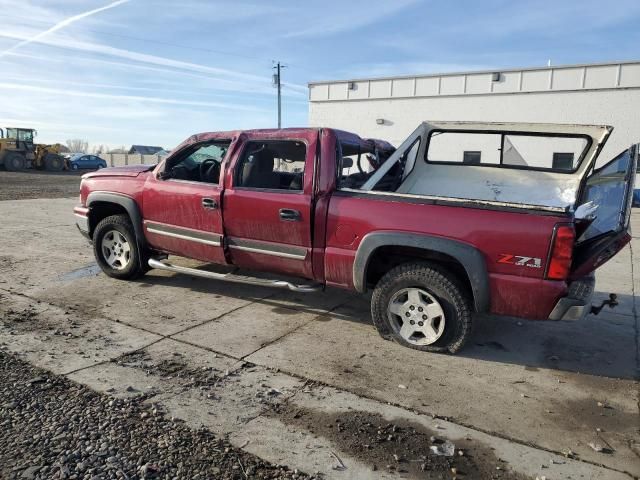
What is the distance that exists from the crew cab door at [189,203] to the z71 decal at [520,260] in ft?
9.13

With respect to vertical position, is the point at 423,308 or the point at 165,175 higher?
the point at 165,175

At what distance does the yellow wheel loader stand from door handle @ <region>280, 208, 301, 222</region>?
34.9 m

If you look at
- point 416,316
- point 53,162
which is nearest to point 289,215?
point 416,316

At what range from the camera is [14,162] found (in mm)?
32969

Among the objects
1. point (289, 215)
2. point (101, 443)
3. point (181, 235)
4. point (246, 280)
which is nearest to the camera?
point (101, 443)

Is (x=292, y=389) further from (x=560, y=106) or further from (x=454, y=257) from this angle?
(x=560, y=106)

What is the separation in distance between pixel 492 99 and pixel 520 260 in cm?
1838

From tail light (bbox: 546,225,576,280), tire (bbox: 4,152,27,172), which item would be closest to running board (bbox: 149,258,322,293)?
tail light (bbox: 546,225,576,280)

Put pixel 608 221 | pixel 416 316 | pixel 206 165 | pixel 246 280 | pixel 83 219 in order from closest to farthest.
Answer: pixel 608 221 → pixel 416 316 → pixel 246 280 → pixel 206 165 → pixel 83 219

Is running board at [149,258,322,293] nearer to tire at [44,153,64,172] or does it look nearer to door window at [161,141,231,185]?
door window at [161,141,231,185]

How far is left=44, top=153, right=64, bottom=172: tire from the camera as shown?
3550 cm

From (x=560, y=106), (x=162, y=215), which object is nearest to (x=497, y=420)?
(x=162, y=215)

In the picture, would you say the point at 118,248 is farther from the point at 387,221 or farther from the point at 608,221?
the point at 608,221

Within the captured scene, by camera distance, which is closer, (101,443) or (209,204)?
(101,443)
